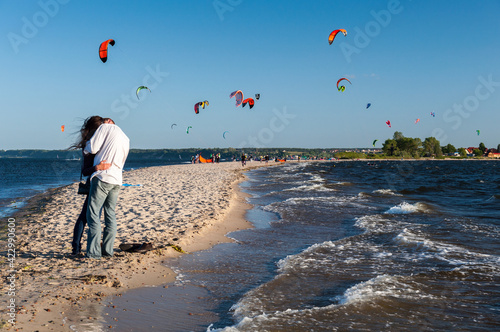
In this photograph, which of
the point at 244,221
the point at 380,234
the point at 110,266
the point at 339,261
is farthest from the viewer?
the point at 244,221

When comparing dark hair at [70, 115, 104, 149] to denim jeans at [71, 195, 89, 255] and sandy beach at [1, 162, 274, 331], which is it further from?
sandy beach at [1, 162, 274, 331]

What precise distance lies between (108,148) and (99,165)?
0.89 feet

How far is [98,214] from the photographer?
5.62 meters

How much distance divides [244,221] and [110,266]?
576 centimetres

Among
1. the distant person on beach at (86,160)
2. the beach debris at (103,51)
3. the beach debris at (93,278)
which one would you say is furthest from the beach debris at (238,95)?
the beach debris at (93,278)

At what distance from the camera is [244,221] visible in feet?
36.0

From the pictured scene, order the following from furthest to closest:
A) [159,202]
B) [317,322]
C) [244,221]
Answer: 1. [159,202]
2. [244,221]
3. [317,322]

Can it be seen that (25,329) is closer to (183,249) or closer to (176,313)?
(176,313)

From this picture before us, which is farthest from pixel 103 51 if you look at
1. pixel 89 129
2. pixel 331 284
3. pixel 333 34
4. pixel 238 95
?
pixel 238 95

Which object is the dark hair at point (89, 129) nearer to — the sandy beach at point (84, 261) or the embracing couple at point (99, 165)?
the embracing couple at point (99, 165)

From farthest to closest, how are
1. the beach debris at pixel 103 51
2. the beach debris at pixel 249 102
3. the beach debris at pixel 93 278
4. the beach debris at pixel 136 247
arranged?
the beach debris at pixel 249 102, the beach debris at pixel 103 51, the beach debris at pixel 136 247, the beach debris at pixel 93 278

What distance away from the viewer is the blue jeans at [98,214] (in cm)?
546

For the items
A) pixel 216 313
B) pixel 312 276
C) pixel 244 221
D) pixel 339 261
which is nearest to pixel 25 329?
pixel 216 313

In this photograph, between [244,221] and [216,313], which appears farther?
[244,221]
